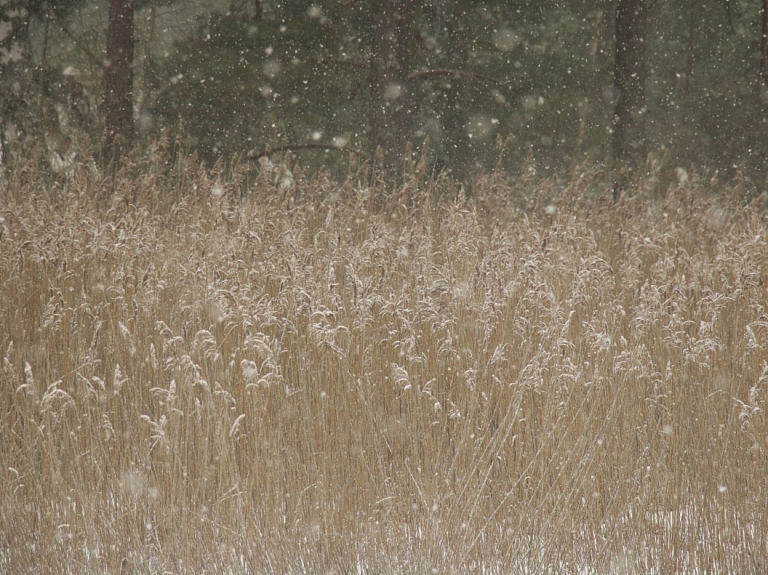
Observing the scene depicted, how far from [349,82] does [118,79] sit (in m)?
3.01

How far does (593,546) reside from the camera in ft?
8.64

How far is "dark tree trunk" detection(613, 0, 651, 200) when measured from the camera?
8891 mm

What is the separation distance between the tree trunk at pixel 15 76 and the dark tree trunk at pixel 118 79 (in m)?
1.20

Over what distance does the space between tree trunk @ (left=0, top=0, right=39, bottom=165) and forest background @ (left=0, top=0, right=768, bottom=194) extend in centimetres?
2

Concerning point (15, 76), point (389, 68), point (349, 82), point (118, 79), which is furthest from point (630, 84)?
point (15, 76)

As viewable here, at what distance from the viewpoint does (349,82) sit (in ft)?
33.3

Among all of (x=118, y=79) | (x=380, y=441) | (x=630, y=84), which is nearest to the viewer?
(x=380, y=441)

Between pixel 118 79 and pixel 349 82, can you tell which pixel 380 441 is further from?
pixel 349 82

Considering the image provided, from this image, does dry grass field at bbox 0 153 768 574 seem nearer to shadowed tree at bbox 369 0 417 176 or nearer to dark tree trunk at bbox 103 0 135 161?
shadowed tree at bbox 369 0 417 176

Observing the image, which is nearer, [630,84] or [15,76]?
[630,84]

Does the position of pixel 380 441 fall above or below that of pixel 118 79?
below

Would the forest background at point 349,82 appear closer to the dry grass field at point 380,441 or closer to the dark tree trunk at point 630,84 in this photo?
the dark tree trunk at point 630,84

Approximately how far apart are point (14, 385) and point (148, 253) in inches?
Answer: 41.7

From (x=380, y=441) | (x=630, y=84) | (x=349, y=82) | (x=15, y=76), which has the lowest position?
(x=380, y=441)
